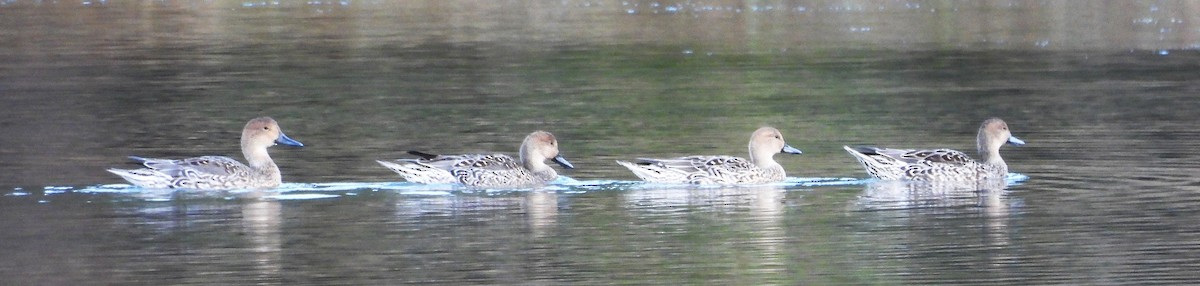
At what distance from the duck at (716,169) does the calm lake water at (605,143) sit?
0.21m

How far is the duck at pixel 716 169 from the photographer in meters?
13.2

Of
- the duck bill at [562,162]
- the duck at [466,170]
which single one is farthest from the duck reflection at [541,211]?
the duck bill at [562,162]

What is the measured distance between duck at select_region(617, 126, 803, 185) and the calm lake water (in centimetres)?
21

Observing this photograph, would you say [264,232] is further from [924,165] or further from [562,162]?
[924,165]

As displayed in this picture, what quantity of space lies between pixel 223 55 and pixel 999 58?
9.47 m

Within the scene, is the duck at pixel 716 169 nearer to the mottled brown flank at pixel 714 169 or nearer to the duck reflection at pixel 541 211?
the mottled brown flank at pixel 714 169

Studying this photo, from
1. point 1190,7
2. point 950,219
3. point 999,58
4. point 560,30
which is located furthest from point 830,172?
point 1190,7

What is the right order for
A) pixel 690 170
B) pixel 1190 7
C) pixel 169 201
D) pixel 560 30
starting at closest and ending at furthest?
pixel 169 201
pixel 690 170
pixel 560 30
pixel 1190 7

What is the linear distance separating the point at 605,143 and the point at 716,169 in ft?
8.19

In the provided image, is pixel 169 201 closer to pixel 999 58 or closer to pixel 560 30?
pixel 999 58

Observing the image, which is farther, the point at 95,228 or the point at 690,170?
the point at 690,170

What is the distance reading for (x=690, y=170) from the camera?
13.3 m

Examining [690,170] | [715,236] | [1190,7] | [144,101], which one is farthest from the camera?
[1190,7]

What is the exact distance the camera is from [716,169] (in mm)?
13375
